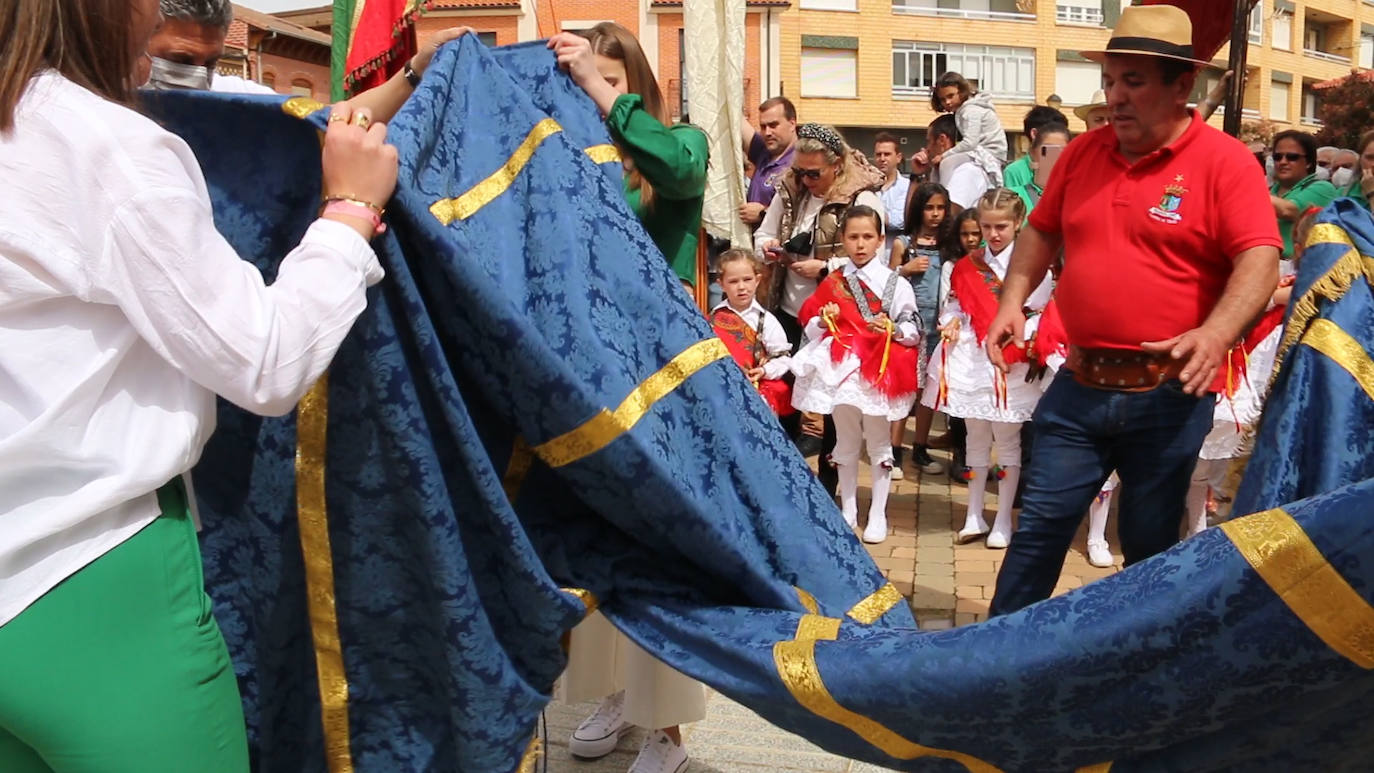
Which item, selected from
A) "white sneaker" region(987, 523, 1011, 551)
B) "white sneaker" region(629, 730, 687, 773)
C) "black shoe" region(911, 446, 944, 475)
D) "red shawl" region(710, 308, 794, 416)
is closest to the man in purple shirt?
"red shawl" region(710, 308, 794, 416)

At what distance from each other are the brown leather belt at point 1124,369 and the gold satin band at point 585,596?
6.43ft

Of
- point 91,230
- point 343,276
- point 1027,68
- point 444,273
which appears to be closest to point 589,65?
point 444,273

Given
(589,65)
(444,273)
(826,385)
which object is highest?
(589,65)

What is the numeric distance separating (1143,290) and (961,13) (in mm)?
36676

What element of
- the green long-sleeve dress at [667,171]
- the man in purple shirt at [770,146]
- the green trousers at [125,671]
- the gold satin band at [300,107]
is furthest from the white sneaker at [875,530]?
the green trousers at [125,671]

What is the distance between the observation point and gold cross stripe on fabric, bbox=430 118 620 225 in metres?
2.09

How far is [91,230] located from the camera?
56.0 inches

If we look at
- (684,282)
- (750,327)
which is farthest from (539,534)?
(750,327)

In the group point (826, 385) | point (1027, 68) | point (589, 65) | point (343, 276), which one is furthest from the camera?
point (1027, 68)

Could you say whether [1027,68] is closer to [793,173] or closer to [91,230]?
[793,173]

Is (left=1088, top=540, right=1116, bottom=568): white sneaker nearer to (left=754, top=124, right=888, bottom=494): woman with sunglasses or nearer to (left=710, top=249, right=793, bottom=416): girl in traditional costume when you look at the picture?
(left=754, top=124, right=888, bottom=494): woman with sunglasses

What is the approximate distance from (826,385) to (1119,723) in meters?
4.33

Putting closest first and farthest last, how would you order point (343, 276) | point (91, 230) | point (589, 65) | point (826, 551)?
point (91, 230) < point (343, 276) < point (826, 551) < point (589, 65)

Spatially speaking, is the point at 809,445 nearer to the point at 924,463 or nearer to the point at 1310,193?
the point at 924,463
